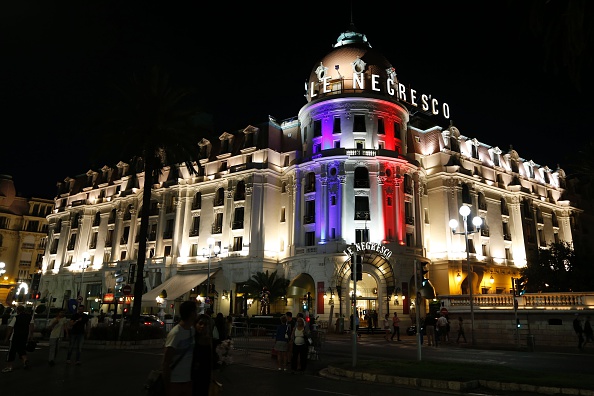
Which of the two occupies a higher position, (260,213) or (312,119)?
(312,119)

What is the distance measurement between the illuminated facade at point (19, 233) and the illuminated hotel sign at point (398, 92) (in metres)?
64.9

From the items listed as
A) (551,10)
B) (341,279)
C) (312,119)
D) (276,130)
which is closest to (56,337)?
(551,10)

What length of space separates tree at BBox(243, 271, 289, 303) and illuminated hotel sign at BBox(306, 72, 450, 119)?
20.4 m

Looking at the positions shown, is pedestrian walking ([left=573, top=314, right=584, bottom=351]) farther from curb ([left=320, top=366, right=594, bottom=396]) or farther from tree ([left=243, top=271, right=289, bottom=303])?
tree ([left=243, top=271, right=289, bottom=303])

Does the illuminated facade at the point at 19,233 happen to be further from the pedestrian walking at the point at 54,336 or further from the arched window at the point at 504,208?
the arched window at the point at 504,208

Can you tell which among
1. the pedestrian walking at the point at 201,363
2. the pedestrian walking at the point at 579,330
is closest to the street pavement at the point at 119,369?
the pedestrian walking at the point at 579,330

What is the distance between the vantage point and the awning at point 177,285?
166 feet

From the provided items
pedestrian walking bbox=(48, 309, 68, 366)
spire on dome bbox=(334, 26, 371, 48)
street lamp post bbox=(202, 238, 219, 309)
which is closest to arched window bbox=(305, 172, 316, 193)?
street lamp post bbox=(202, 238, 219, 309)

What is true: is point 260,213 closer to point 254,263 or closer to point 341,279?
point 254,263

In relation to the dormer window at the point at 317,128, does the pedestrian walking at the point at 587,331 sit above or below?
below

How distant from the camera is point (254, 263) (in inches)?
1953

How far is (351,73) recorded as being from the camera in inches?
2000

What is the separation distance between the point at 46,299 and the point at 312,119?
48.6 metres

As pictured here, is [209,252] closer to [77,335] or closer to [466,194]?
[77,335]
